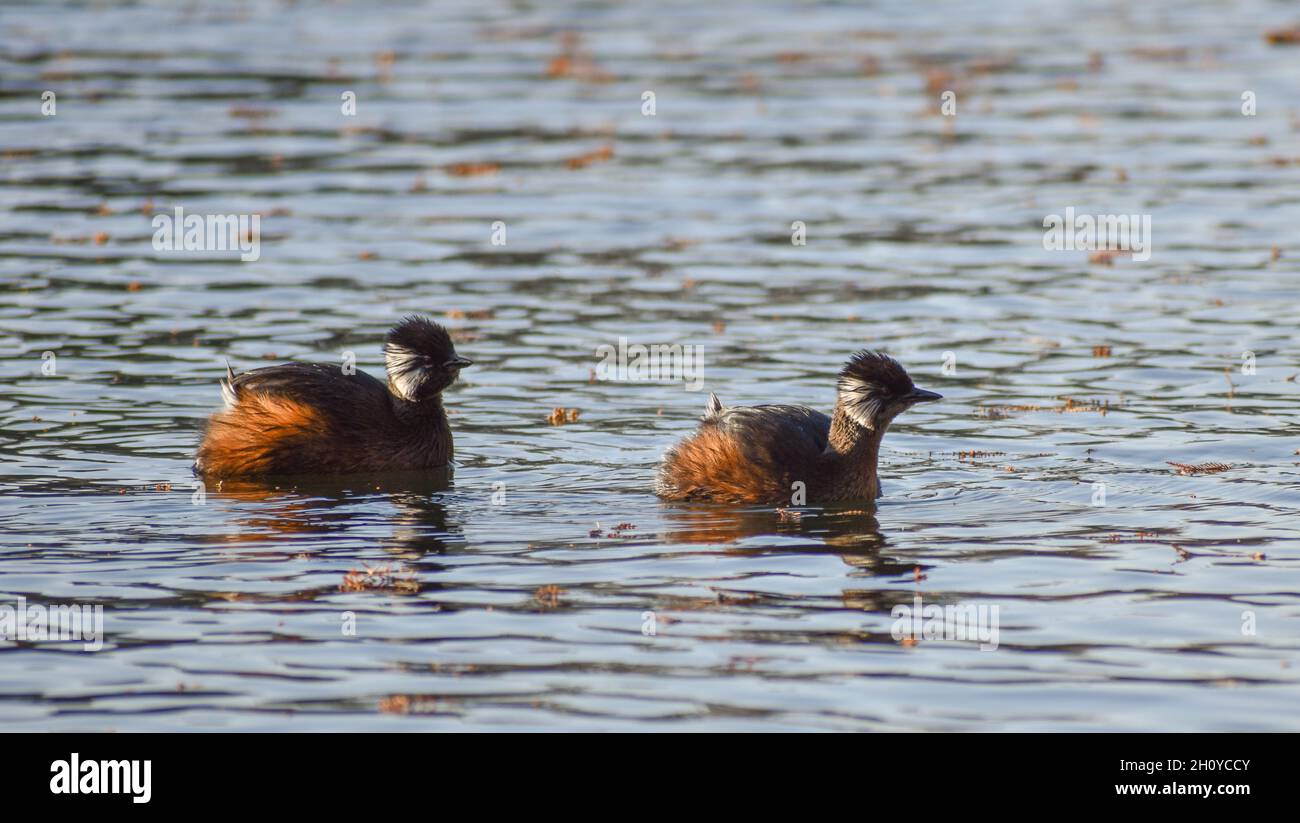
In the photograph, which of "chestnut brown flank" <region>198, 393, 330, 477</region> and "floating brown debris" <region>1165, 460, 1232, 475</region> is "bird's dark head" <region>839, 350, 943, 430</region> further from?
"chestnut brown flank" <region>198, 393, 330, 477</region>

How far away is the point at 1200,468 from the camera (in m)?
15.9

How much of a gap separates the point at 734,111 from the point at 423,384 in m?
18.8

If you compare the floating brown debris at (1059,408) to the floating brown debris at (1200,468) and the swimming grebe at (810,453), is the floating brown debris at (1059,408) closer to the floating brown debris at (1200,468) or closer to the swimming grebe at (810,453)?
the floating brown debris at (1200,468)

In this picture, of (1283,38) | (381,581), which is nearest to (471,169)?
(381,581)

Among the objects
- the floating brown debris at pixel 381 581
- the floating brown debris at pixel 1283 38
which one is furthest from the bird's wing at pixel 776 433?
the floating brown debris at pixel 1283 38

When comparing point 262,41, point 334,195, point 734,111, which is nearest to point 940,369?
point 334,195

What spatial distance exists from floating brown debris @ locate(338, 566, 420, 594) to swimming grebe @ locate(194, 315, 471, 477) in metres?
3.19

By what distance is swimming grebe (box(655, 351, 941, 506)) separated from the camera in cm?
1503

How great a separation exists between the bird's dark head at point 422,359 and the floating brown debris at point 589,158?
13.9 metres

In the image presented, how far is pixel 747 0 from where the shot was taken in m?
48.8

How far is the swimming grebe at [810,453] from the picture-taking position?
15.0 meters

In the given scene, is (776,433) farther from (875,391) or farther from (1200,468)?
(1200,468)

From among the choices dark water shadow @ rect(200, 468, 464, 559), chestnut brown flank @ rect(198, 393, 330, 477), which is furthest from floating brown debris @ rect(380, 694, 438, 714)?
chestnut brown flank @ rect(198, 393, 330, 477)

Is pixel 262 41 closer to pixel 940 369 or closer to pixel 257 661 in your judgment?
pixel 940 369
